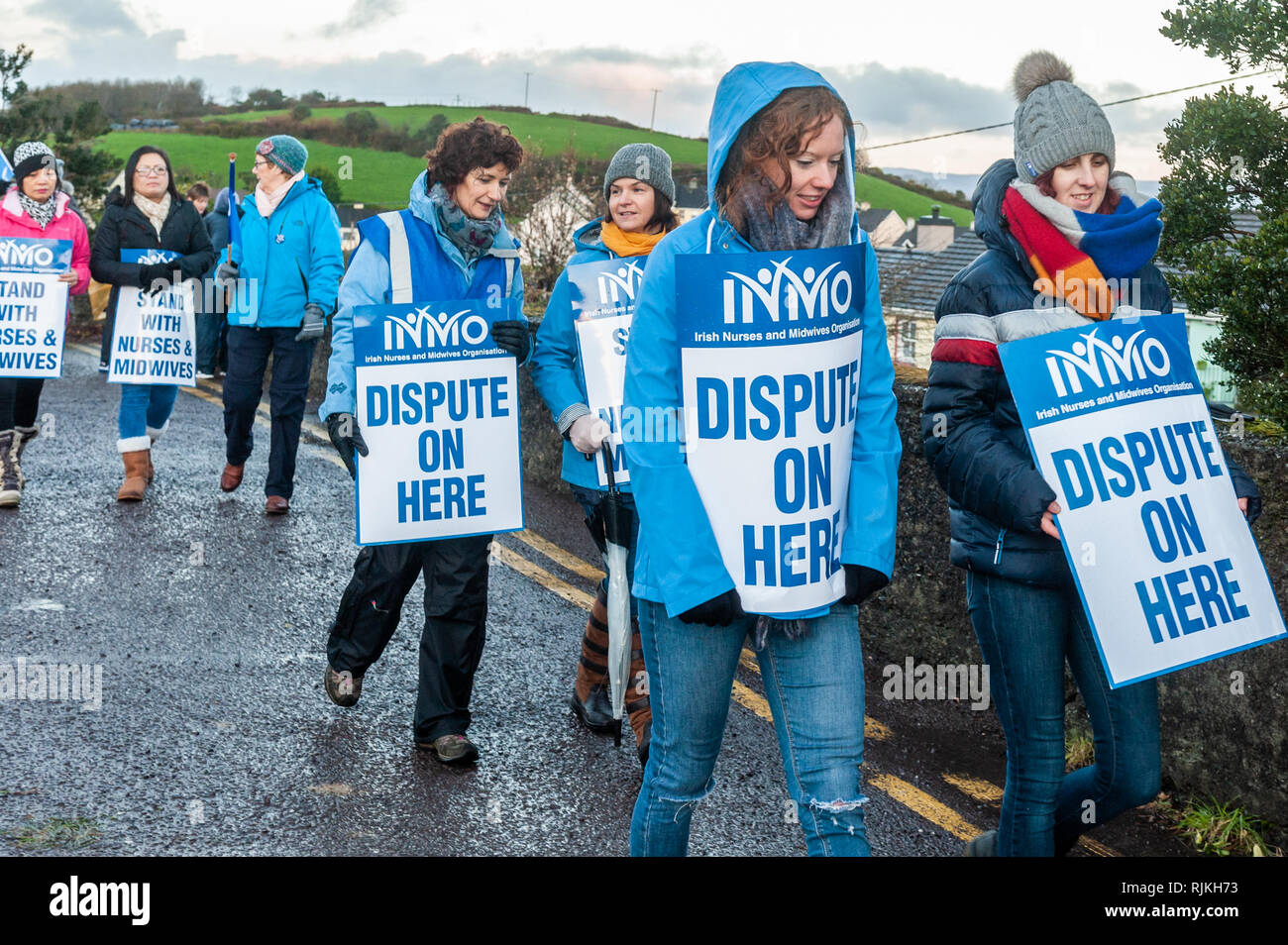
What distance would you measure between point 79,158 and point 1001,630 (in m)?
21.2

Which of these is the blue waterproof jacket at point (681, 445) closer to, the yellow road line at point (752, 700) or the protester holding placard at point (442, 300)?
the protester holding placard at point (442, 300)

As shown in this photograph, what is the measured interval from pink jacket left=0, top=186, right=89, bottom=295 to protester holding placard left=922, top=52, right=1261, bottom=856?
6.82 m

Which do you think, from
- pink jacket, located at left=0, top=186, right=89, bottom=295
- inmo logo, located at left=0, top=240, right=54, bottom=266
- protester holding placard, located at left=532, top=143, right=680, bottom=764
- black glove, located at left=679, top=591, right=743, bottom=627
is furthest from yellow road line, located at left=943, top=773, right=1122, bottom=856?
inmo logo, located at left=0, top=240, right=54, bottom=266

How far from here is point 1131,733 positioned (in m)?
3.24

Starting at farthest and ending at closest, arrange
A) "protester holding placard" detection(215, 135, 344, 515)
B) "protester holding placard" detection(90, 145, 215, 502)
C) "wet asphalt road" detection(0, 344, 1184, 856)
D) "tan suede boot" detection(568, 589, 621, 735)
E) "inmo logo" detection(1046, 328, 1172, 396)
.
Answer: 1. "protester holding placard" detection(90, 145, 215, 502)
2. "protester holding placard" detection(215, 135, 344, 515)
3. "tan suede boot" detection(568, 589, 621, 735)
4. "wet asphalt road" detection(0, 344, 1184, 856)
5. "inmo logo" detection(1046, 328, 1172, 396)

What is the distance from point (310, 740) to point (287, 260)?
4.26 meters

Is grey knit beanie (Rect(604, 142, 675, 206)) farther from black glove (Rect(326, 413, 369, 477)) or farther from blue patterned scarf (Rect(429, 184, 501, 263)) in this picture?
black glove (Rect(326, 413, 369, 477))

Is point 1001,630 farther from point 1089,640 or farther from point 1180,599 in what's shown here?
point 1180,599

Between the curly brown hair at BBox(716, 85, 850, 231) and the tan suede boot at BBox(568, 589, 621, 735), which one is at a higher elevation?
the curly brown hair at BBox(716, 85, 850, 231)

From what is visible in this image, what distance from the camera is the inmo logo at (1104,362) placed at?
3.16 metres

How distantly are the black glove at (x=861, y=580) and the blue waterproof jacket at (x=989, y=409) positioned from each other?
16.2 inches

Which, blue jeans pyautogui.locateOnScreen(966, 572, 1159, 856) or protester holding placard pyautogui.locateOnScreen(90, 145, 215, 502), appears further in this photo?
protester holding placard pyautogui.locateOnScreen(90, 145, 215, 502)

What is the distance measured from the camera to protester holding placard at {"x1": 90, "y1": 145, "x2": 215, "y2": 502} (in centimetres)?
826

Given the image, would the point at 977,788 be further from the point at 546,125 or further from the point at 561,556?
the point at 546,125
